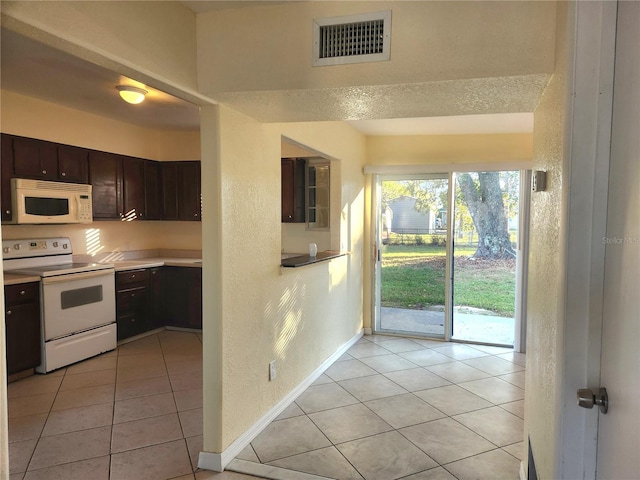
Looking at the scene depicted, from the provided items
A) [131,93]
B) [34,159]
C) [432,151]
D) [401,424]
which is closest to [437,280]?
[432,151]

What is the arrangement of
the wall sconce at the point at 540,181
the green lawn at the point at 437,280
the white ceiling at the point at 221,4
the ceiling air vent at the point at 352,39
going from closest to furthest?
1. the wall sconce at the point at 540,181
2. the ceiling air vent at the point at 352,39
3. the white ceiling at the point at 221,4
4. the green lawn at the point at 437,280

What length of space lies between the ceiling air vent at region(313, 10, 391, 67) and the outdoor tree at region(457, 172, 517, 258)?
10.5ft

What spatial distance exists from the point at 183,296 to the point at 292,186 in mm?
1877

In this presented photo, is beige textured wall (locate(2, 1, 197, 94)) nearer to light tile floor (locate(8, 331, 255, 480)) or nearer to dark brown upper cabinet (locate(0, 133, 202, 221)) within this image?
light tile floor (locate(8, 331, 255, 480))

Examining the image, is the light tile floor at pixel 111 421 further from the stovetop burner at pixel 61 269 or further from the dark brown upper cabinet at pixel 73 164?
the dark brown upper cabinet at pixel 73 164

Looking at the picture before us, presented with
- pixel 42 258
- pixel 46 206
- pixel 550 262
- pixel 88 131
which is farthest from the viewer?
pixel 88 131

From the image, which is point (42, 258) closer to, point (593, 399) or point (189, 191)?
point (189, 191)

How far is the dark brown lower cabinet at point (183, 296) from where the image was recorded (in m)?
4.84

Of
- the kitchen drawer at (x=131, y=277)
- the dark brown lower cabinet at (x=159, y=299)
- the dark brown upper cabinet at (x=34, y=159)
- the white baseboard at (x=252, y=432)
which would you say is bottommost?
the white baseboard at (x=252, y=432)

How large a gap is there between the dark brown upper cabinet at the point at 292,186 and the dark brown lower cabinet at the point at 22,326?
2.44 m

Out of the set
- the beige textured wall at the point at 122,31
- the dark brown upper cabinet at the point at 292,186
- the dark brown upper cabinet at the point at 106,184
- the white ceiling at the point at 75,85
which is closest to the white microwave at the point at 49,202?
the dark brown upper cabinet at the point at 106,184

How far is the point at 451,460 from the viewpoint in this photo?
7.78ft

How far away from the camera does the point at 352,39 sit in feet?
6.04

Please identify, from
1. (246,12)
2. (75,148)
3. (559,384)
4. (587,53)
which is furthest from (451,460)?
(75,148)
